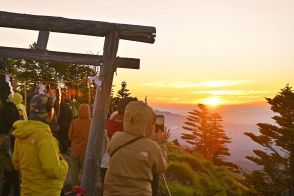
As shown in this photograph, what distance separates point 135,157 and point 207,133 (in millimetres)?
74038

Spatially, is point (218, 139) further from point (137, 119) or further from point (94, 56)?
point (137, 119)

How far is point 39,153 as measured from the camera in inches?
160

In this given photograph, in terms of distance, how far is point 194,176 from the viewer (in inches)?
634

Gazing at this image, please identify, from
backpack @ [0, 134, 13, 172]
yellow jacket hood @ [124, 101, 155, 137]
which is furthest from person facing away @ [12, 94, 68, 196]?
backpack @ [0, 134, 13, 172]

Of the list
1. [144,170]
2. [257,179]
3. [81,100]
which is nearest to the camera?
[144,170]

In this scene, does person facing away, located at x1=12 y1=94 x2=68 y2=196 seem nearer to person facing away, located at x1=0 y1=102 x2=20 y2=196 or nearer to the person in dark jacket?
person facing away, located at x1=0 y1=102 x2=20 y2=196

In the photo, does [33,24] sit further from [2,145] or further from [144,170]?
[144,170]

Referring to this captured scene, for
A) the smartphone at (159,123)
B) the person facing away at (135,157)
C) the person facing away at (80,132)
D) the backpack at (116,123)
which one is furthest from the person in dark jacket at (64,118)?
the person facing away at (135,157)

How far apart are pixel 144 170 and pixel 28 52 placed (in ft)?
13.4

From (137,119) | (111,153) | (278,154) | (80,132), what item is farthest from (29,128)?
(278,154)

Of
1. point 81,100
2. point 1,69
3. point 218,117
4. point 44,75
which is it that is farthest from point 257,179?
point 218,117

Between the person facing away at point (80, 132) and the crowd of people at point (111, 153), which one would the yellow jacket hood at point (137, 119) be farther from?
the person facing away at point (80, 132)

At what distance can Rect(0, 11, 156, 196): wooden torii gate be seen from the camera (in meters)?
6.88

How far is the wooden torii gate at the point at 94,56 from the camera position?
6.88 m
